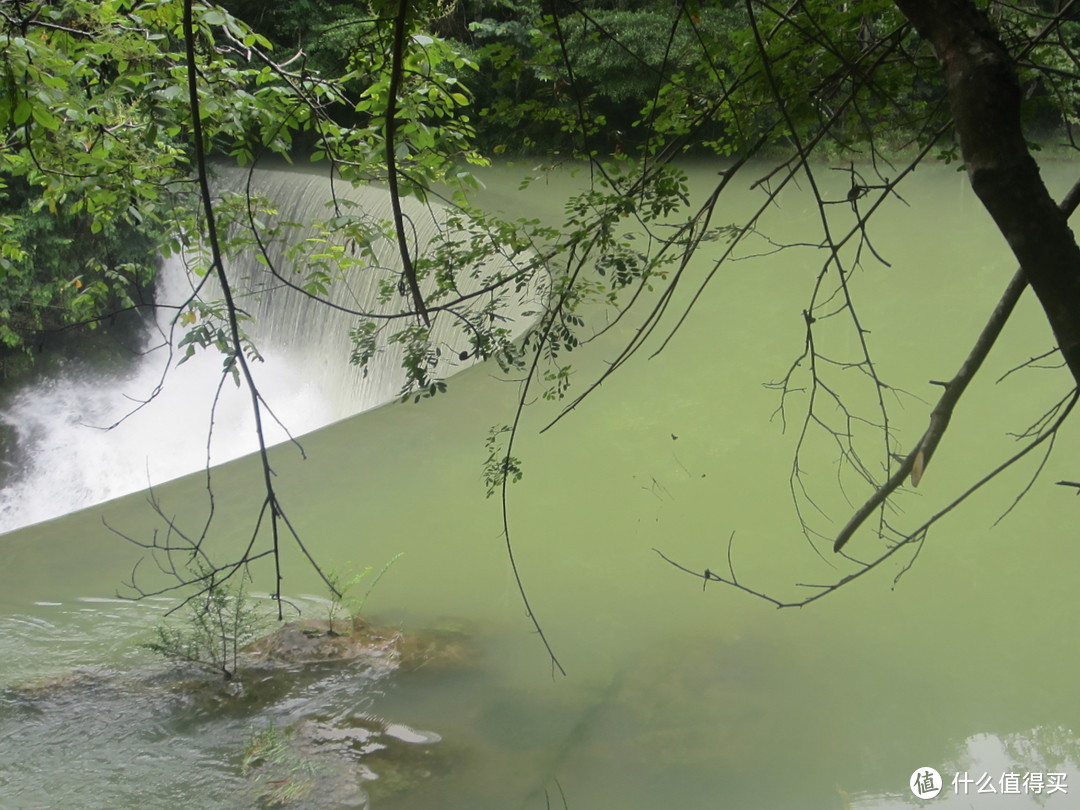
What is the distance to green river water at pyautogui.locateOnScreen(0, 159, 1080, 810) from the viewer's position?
256cm

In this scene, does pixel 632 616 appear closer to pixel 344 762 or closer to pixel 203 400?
pixel 344 762

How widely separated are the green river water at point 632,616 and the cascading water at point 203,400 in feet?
3.64

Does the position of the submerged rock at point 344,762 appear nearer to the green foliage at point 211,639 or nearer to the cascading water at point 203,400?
the green foliage at point 211,639

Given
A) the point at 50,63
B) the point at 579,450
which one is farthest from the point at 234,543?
the point at 50,63

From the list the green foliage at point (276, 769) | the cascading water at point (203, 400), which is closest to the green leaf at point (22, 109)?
the green foliage at point (276, 769)

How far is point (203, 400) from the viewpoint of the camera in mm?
6832

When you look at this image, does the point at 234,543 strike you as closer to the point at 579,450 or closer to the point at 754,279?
the point at 579,450

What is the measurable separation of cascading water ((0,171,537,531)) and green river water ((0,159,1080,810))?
3.64ft

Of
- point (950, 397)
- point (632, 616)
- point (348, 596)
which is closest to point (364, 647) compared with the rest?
point (348, 596)

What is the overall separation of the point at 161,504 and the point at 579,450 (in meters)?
1.94

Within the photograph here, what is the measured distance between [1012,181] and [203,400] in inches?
261

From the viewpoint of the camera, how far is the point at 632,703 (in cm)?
284

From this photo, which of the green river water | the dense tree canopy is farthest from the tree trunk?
the green river water

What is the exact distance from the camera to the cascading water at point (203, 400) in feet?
19.5
